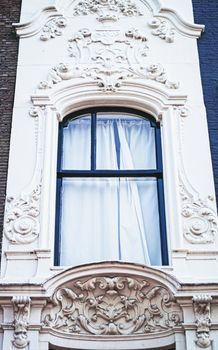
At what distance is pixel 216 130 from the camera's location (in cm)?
980

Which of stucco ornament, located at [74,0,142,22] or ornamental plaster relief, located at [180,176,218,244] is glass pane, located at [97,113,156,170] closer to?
ornamental plaster relief, located at [180,176,218,244]

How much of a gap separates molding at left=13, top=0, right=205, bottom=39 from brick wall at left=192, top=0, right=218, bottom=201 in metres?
0.26

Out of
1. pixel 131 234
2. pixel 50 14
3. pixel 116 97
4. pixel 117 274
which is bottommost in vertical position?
pixel 117 274

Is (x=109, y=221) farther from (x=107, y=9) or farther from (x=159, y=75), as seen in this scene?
(x=107, y=9)

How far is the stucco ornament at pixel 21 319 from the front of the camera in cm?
742

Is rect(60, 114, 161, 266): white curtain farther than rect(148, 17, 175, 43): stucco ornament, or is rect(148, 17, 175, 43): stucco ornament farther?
rect(148, 17, 175, 43): stucco ornament

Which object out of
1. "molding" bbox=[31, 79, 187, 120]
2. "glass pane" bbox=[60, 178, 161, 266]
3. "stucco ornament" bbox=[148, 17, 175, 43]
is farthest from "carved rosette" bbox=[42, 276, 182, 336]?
"stucco ornament" bbox=[148, 17, 175, 43]

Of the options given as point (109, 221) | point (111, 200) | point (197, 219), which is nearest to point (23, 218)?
point (109, 221)

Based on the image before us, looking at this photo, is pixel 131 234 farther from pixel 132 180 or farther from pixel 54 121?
pixel 54 121

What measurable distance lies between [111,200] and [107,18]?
390 cm

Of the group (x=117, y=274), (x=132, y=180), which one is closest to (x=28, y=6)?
(x=132, y=180)

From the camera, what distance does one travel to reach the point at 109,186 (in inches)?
372

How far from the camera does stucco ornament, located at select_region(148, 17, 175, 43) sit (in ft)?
36.2

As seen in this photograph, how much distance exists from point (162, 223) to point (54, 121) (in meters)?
2.48
